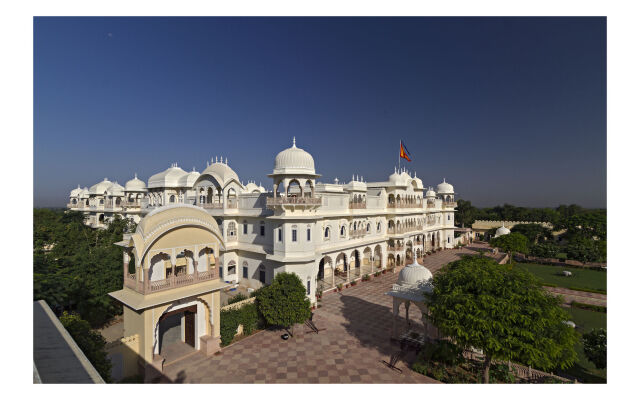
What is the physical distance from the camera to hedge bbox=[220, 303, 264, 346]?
12716 millimetres

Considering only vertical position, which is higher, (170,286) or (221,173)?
(221,173)

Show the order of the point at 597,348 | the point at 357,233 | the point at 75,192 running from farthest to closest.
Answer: the point at 75,192 < the point at 357,233 < the point at 597,348

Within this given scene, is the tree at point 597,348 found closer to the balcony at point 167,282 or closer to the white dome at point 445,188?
the balcony at point 167,282

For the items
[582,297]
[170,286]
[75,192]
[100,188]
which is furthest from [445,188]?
[75,192]

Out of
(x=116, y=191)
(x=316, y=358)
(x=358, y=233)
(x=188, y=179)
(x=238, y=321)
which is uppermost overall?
(x=188, y=179)

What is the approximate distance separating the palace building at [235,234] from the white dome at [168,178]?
87 millimetres

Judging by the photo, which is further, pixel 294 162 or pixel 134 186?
pixel 134 186

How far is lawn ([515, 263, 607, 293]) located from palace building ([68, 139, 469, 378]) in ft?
35.1

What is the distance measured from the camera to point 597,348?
10.6m

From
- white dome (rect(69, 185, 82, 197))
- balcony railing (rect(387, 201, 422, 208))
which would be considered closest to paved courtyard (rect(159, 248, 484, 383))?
balcony railing (rect(387, 201, 422, 208))

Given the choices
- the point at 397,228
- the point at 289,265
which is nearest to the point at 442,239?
the point at 397,228

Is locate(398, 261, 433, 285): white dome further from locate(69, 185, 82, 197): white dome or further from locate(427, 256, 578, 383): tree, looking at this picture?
locate(69, 185, 82, 197): white dome

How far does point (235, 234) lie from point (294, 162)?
25.2 feet

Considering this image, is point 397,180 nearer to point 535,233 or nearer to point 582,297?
point 582,297
